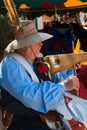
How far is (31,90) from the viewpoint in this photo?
263cm

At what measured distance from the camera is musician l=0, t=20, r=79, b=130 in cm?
264

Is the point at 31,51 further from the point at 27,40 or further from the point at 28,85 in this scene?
the point at 28,85

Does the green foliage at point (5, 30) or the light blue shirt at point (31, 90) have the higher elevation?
the light blue shirt at point (31, 90)

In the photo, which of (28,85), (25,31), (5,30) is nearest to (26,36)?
(25,31)

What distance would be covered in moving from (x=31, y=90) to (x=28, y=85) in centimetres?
4

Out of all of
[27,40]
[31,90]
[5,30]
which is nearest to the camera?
[31,90]

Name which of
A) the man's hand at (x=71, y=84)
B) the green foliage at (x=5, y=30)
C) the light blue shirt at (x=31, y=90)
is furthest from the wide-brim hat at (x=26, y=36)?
the green foliage at (x=5, y=30)

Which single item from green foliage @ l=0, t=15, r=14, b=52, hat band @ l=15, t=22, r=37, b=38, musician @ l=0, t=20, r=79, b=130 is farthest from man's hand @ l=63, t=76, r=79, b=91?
green foliage @ l=0, t=15, r=14, b=52

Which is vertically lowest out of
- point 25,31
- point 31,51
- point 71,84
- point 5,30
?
point 5,30

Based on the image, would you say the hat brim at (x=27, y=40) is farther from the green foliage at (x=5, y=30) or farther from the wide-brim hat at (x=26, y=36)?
the green foliage at (x=5, y=30)

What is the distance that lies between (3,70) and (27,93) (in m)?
0.26

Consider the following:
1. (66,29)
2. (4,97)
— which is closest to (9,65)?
(4,97)

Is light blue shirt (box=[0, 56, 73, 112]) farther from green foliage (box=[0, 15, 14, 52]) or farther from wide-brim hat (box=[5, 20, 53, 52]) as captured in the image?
green foliage (box=[0, 15, 14, 52])

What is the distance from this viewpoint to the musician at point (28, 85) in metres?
2.64
